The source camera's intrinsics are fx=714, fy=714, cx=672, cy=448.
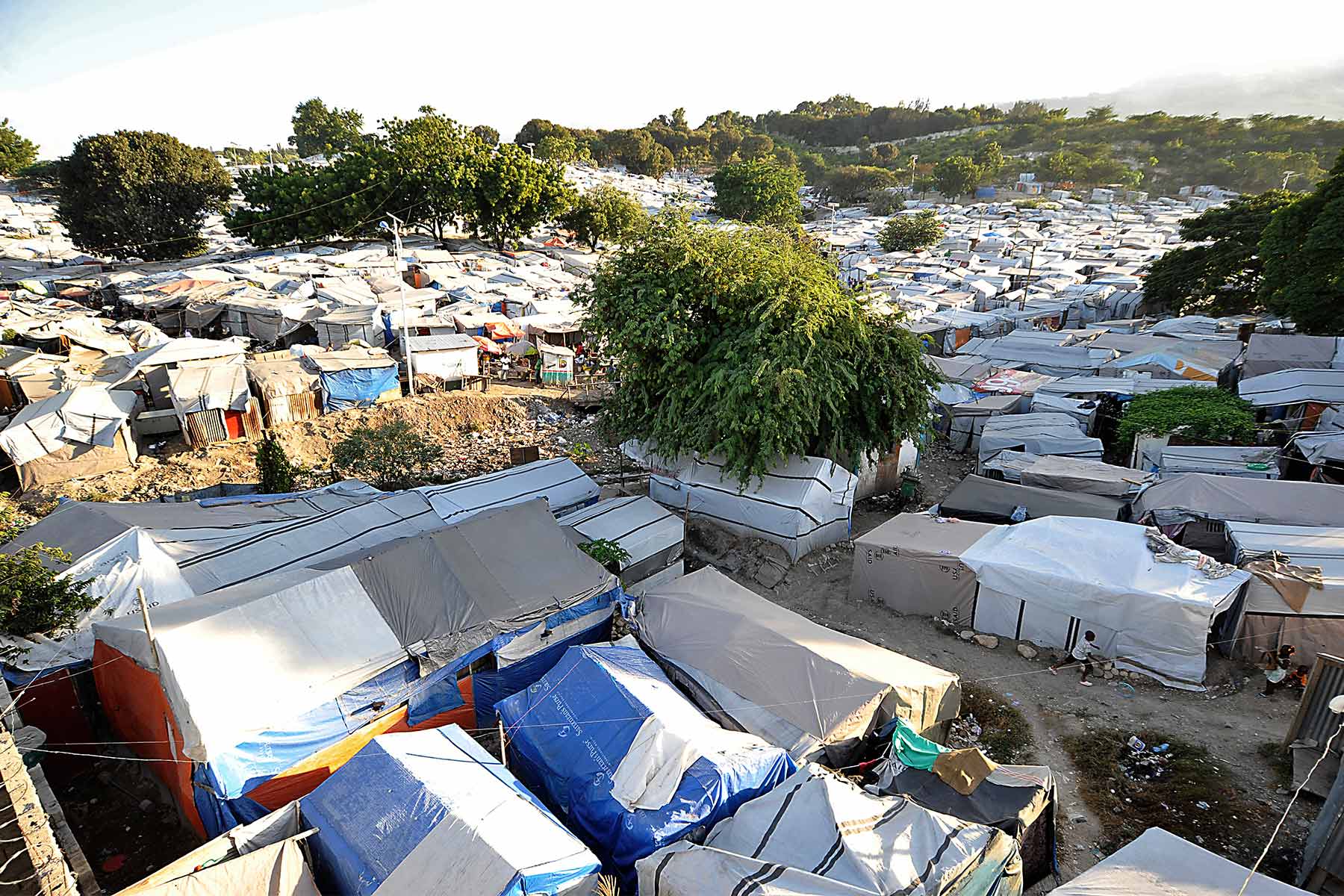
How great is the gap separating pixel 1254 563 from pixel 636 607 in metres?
7.84

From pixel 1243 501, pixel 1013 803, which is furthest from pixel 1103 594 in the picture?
pixel 1013 803

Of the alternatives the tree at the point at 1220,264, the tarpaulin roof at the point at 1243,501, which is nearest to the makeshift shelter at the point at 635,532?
the tarpaulin roof at the point at 1243,501

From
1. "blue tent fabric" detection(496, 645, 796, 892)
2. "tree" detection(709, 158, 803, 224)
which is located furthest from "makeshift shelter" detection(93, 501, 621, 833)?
"tree" detection(709, 158, 803, 224)

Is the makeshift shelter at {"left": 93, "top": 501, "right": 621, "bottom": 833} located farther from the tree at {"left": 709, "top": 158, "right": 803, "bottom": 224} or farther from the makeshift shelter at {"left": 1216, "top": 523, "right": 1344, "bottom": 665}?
the tree at {"left": 709, "top": 158, "right": 803, "bottom": 224}

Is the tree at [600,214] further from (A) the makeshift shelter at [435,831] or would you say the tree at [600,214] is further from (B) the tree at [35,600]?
(A) the makeshift shelter at [435,831]

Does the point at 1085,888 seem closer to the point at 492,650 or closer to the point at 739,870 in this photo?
the point at 739,870

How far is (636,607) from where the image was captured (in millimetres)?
9125

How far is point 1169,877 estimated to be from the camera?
4.89 m

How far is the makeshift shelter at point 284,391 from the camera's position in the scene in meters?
16.9

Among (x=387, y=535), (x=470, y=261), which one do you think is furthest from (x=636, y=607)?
(x=470, y=261)

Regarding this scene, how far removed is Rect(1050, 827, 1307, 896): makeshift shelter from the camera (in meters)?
4.73

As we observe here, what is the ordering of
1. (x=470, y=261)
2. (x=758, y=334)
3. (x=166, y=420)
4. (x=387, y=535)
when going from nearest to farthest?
(x=387, y=535) → (x=758, y=334) → (x=166, y=420) → (x=470, y=261)

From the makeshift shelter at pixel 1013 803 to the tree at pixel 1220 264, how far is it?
26116 millimetres

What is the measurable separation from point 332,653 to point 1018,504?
1078cm
